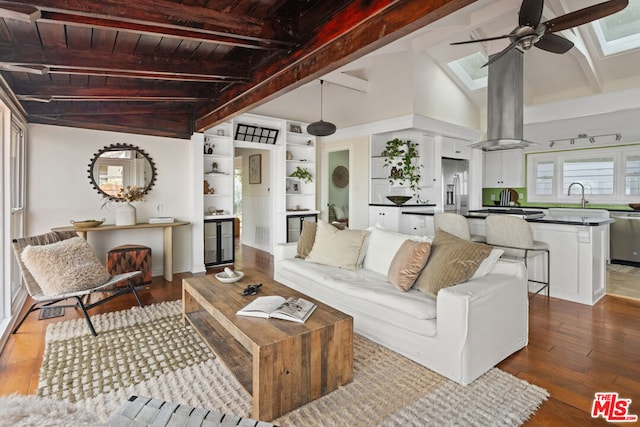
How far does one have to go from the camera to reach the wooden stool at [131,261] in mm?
4124

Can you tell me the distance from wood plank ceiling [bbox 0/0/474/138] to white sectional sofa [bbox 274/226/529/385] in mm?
1715

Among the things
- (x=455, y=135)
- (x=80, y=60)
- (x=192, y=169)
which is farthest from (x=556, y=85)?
(x=80, y=60)

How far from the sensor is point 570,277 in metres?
3.82

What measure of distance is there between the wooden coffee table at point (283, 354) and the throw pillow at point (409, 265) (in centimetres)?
74

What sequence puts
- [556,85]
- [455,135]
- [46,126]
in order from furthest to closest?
[455,135] → [556,85] → [46,126]

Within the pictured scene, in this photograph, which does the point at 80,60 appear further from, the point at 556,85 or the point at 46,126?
the point at 556,85

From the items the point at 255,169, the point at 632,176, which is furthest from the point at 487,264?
the point at 632,176

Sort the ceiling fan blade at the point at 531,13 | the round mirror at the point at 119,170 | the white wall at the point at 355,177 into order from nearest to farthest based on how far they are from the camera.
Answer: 1. the ceiling fan blade at the point at 531,13
2. the round mirror at the point at 119,170
3. the white wall at the point at 355,177

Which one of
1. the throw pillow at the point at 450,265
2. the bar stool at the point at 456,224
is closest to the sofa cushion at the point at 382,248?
the throw pillow at the point at 450,265

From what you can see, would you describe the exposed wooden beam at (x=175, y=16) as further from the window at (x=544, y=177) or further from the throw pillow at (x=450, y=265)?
the window at (x=544, y=177)

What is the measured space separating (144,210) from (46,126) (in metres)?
1.49

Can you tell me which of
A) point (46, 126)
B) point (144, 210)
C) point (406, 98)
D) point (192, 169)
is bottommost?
point (144, 210)

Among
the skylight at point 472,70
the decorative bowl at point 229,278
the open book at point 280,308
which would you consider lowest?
the open book at point 280,308

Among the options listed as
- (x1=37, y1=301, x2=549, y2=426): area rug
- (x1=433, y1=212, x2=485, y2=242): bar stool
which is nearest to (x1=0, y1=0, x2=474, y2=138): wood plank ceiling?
(x1=37, y1=301, x2=549, y2=426): area rug
